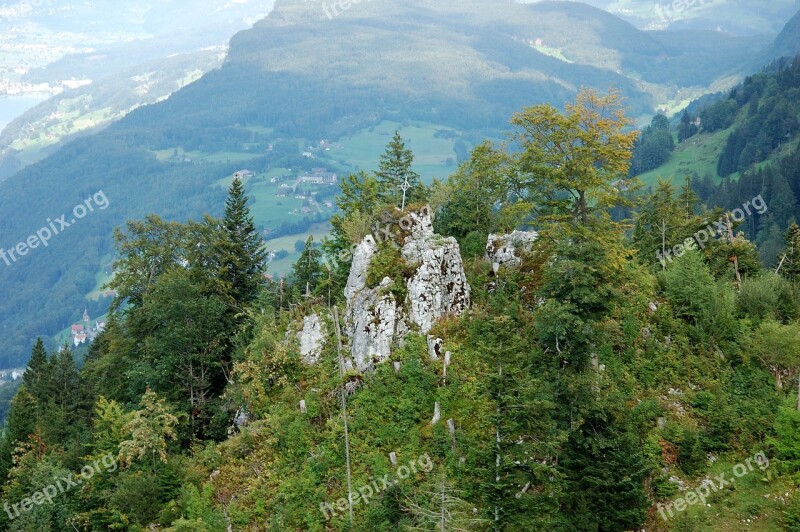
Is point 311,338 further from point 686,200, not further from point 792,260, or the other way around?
point 686,200

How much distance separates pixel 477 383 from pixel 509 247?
9.12 meters

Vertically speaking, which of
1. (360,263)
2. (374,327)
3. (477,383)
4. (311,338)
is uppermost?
(360,263)

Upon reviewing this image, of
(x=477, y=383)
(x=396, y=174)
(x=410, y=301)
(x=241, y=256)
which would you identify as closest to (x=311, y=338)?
(x=410, y=301)

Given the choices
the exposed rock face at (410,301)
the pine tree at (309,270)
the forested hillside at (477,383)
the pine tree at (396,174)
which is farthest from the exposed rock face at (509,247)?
the pine tree at (309,270)

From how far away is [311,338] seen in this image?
31.3 m

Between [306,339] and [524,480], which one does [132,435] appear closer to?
[306,339]

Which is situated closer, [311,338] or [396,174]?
[311,338]

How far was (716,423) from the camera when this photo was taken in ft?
85.5

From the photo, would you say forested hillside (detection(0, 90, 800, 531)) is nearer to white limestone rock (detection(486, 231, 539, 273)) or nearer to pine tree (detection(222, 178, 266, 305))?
white limestone rock (detection(486, 231, 539, 273))

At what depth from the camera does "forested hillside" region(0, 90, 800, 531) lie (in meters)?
22.4

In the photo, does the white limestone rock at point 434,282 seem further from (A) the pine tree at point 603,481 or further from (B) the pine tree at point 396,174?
(B) the pine tree at point 396,174

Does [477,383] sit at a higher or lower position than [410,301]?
lower

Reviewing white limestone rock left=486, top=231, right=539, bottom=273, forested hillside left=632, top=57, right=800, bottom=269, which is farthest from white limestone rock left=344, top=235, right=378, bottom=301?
forested hillside left=632, top=57, right=800, bottom=269

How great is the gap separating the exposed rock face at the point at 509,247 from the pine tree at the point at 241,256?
17.2m
